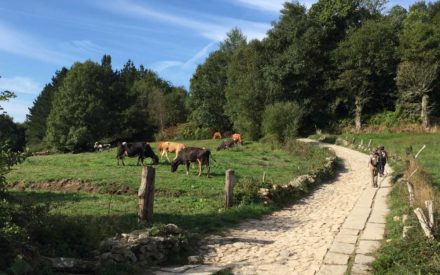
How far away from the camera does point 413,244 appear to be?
9.75 metres

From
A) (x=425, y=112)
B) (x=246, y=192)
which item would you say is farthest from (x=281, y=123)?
(x=246, y=192)

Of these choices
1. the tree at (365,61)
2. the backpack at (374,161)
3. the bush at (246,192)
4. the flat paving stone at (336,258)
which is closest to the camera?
the flat paving stone at (336,258)

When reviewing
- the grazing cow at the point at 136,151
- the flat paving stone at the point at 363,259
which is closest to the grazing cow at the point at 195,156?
the grazing cow at the point at 136,151

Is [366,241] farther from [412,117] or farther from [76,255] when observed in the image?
[412,117]

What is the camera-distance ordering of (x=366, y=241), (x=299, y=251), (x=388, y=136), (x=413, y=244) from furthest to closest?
(x=388, y=136) < (x=366, y=241) < (x=299, y=251) < (x=413, y=244)

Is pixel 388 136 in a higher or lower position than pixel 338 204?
higher

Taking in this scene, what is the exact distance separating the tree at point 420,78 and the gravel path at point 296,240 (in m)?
40.6

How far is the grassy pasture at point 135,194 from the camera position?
40.4ft

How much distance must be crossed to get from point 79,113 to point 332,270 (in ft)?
187

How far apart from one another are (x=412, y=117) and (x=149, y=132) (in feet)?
128

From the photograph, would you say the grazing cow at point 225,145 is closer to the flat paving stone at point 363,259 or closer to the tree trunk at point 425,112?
the tree trunk at point 425,112

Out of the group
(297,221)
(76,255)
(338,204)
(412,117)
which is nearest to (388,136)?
(412,117)

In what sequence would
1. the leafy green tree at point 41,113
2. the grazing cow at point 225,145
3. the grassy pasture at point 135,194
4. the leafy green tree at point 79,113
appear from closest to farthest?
the grassy pasture at point 135,194 → the grazing cow at point 225,145 → the leafy green tree at point 79,113 → the leafy green tree at point 41,113

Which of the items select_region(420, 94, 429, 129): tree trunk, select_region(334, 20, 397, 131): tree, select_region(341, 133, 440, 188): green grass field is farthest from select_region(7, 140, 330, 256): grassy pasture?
select_region(334, 20, 397, 131): tree
